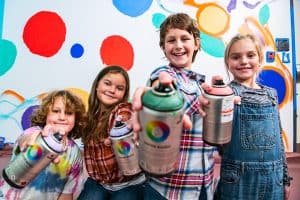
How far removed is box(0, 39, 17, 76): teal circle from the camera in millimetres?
1455

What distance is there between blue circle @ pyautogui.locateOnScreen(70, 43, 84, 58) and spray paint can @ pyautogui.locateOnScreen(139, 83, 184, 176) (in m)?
0.94

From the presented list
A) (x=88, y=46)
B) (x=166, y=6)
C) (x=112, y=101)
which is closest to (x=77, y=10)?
(x=88, y=46)

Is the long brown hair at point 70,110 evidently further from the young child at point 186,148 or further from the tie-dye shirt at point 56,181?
the young child at point 186,148

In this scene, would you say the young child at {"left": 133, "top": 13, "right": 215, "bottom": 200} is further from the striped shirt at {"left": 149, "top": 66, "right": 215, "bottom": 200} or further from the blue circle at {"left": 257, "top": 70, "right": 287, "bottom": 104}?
the blue circle at {"left": 257, "top": 70, "right": 287, "bottom": 104}

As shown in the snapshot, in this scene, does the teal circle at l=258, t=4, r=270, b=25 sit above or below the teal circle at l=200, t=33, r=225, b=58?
above

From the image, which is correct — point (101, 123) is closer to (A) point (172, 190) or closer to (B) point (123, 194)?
(B) point (123, 194)

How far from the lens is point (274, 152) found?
0.98 m

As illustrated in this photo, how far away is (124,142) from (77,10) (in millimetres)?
890

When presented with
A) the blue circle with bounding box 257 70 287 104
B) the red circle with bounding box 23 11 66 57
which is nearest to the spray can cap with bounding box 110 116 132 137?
the red circle with bounding box 23 11 66 57

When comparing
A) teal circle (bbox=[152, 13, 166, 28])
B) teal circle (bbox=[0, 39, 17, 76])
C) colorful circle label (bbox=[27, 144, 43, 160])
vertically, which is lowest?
colorful circle label (bbox=[27, 144, 43, 160])

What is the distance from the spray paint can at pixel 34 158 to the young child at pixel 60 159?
0.08 m

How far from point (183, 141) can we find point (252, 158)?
25 centimetres

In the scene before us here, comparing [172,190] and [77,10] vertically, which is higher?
[77,10]

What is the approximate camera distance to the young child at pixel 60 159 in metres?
1.05
